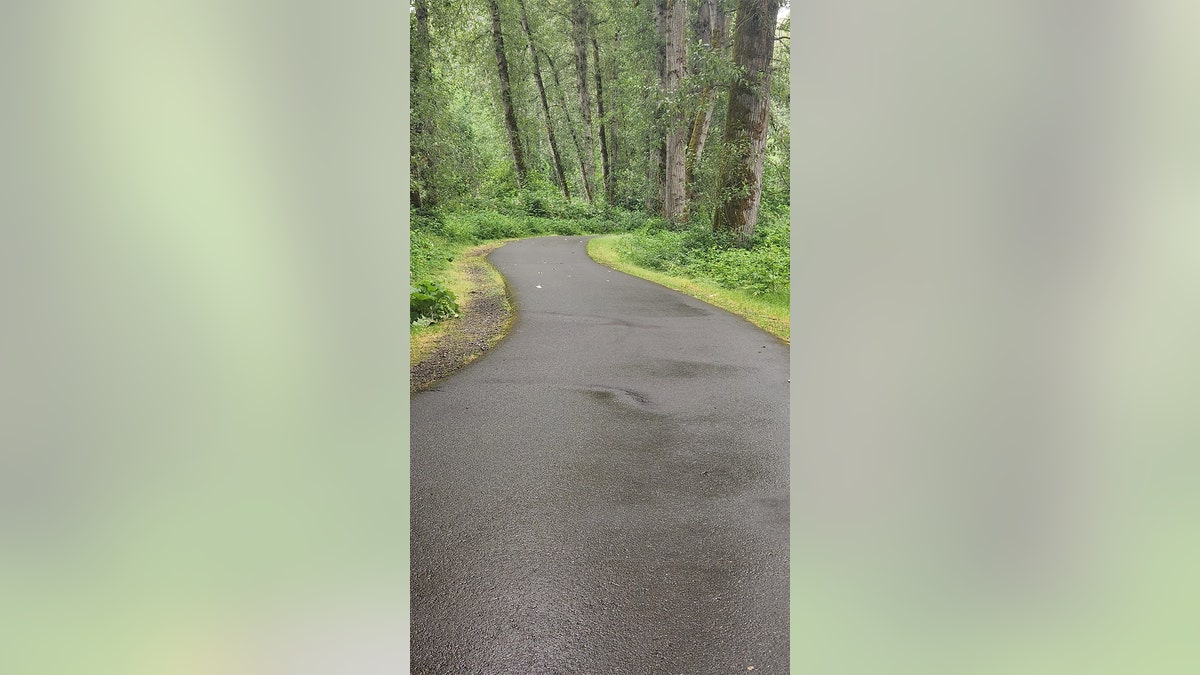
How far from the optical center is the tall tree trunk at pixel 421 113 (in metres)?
6.32

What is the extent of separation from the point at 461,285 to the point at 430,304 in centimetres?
124

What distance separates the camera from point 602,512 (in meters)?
2.60

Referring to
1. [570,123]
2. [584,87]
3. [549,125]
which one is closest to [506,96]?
[549,125]

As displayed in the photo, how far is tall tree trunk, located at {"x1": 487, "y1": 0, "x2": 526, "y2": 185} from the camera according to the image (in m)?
8.22

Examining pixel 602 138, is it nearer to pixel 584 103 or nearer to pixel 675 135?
pixel 584 103

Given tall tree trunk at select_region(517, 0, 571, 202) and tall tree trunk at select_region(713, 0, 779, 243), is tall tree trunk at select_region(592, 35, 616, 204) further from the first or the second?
tall tree trunk at select_region(713, 0, 779, 243)

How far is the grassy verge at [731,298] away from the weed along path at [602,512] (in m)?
0.86
